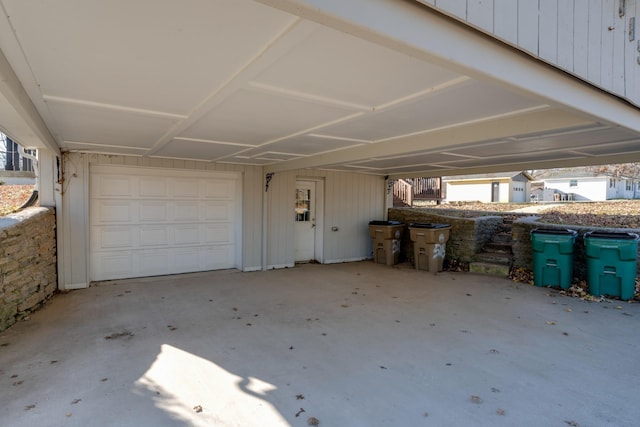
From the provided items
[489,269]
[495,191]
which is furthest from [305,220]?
[495,191]

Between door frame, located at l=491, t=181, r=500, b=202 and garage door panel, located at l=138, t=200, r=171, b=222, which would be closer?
garage door panel, located at l=138, t=200, r=171, b=222

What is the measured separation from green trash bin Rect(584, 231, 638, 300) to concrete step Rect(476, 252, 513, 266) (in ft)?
5.17

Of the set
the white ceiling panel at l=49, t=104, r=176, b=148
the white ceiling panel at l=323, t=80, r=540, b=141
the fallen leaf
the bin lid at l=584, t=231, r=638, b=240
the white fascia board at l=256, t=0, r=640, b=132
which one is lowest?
the fallen leaf

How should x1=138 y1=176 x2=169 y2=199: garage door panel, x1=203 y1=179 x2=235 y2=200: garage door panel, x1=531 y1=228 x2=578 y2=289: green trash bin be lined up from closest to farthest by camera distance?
1. x1=531 y1=228 x2=578 y2=289: green trash bin
2. x1=138 y1=176 x2=169 y2=199: garage door panel
3. x1=203 y1=179 x2=235 y2=200: garage door panel

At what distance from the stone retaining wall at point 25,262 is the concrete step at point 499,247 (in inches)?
315

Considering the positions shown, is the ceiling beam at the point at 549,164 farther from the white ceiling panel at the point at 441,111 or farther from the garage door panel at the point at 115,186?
the garage door panel at the point at 115,186

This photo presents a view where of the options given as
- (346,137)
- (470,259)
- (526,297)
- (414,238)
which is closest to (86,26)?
(346,137)

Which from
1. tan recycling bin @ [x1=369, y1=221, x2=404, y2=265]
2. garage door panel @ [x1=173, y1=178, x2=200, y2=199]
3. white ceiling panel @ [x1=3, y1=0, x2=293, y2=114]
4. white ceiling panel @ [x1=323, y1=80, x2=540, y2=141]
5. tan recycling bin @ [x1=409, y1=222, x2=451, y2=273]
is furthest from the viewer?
tan recycling bin @ [x1=369, y1=221, x2=404, y2=265]

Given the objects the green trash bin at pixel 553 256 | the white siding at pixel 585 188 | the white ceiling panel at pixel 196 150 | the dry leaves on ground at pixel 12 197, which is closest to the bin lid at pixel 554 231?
the green trash bin at pixel 553 256

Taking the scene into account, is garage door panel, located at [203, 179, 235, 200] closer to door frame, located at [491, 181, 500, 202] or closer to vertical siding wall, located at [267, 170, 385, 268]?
vertical siding wall, located at [267, 170, 385, 268]

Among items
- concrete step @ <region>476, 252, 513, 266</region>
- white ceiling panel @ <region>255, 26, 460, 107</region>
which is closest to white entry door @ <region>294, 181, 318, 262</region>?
concrete step @ <region>476, 252, 513, 266</region>

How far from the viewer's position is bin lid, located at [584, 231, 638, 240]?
5109mm

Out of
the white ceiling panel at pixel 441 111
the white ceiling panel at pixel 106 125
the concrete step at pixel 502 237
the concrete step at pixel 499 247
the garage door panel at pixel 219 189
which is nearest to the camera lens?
the white ceiling panel at pixel 441 111

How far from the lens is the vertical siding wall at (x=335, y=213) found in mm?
7426
